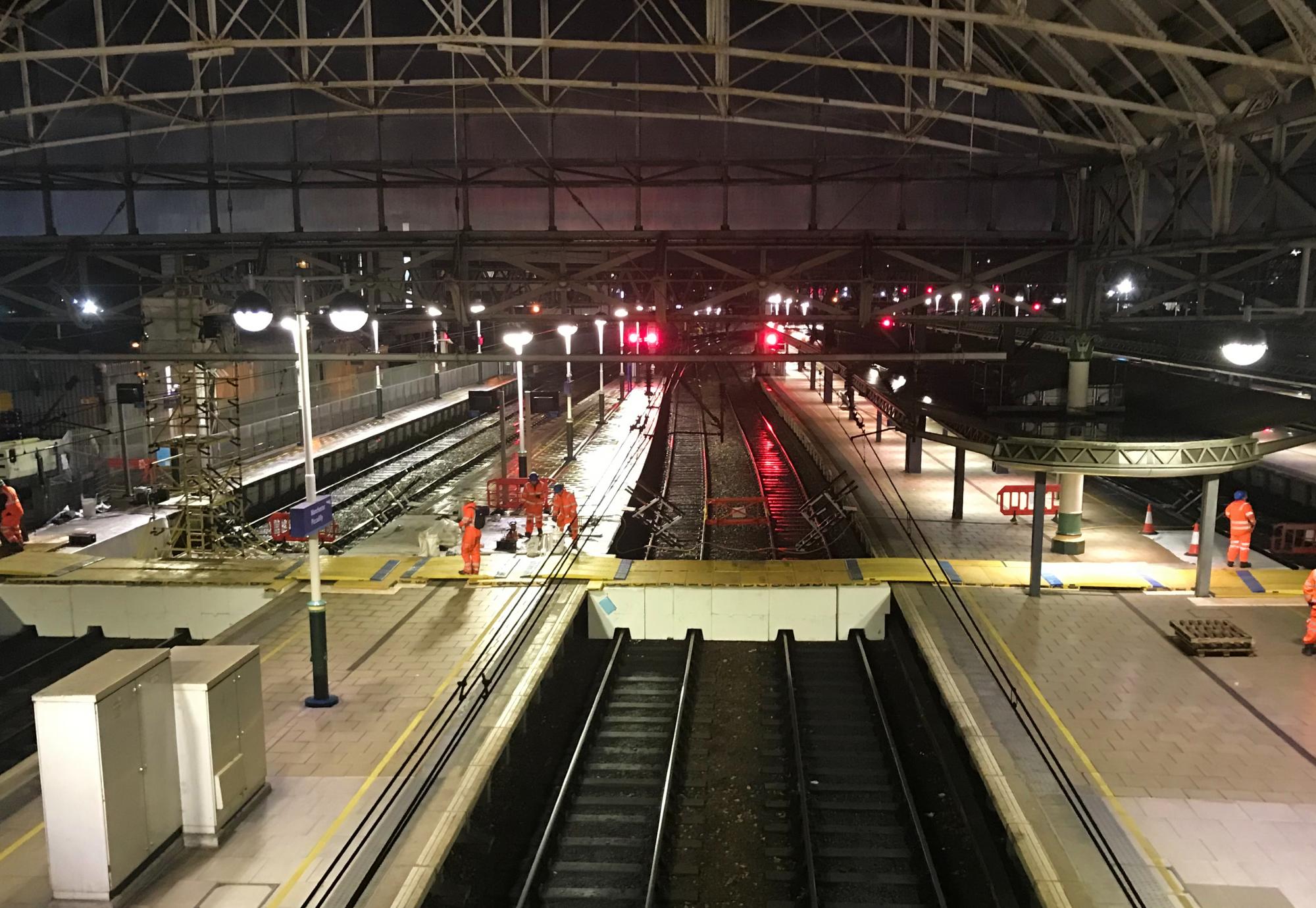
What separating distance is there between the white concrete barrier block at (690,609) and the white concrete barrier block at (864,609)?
2.01 m

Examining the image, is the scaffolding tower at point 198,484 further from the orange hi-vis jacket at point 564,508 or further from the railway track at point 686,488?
the railway track at point 686,488

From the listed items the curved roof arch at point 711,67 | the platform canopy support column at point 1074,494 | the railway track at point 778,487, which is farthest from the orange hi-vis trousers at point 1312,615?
the railway track at point 778,487

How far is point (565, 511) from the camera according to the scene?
16875mm

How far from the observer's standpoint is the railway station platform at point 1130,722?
7.16 meters

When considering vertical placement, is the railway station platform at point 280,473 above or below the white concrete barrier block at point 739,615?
above

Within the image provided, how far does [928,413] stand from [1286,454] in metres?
13.5

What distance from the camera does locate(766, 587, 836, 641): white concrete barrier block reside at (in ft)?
46.4

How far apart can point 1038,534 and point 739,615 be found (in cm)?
458

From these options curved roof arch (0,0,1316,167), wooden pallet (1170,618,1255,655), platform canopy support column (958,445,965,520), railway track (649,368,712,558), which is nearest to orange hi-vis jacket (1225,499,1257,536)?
wooden pallet (1170,618,1255,655)

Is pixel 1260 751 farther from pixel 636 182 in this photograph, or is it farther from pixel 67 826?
pixel 636 182

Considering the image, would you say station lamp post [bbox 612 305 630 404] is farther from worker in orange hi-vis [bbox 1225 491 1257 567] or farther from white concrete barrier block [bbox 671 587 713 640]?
worker in orange hi-vis [bbox 1225 491 1257 567]

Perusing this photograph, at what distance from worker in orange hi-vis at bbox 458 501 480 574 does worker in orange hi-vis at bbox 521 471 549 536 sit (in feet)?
5.43

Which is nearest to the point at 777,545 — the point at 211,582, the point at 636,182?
the point at 636,182

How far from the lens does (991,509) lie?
19.3 metres
